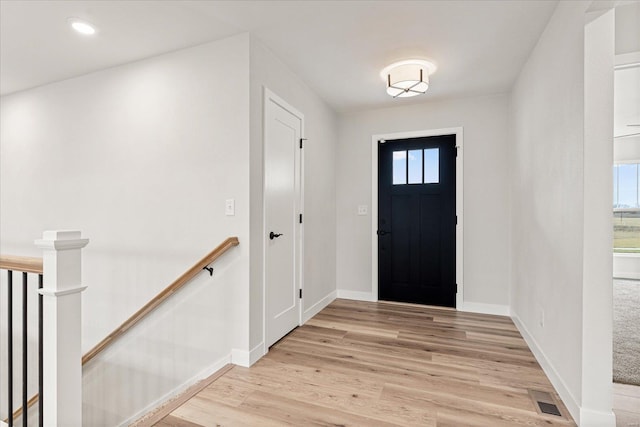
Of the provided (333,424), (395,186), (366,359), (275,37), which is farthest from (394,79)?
(333,424)

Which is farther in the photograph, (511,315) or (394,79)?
(511,315)

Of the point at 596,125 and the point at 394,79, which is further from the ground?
the point at 394,79

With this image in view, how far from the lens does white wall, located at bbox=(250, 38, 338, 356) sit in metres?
2.53

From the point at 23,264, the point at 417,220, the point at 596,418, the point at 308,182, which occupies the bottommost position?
the point at 596,418

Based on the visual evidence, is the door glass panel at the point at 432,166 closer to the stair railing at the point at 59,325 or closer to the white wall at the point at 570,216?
the white wall at the point at 570,216

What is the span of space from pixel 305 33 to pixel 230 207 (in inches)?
57.7

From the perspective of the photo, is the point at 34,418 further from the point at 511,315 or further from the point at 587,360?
the point at 511,315

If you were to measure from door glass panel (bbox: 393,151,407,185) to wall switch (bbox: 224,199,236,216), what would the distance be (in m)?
2.31

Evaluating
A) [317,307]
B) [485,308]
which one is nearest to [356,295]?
[317,307]

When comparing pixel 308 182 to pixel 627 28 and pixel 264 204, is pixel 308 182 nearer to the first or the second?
pixel 264 204

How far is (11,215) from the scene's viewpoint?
3707 millimetres

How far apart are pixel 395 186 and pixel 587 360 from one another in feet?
8.81

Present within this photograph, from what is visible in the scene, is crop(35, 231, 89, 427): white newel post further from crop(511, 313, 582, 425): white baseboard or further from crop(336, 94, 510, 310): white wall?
crop(336, 94, 510, 310): white wall

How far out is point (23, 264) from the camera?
1.44 meters
